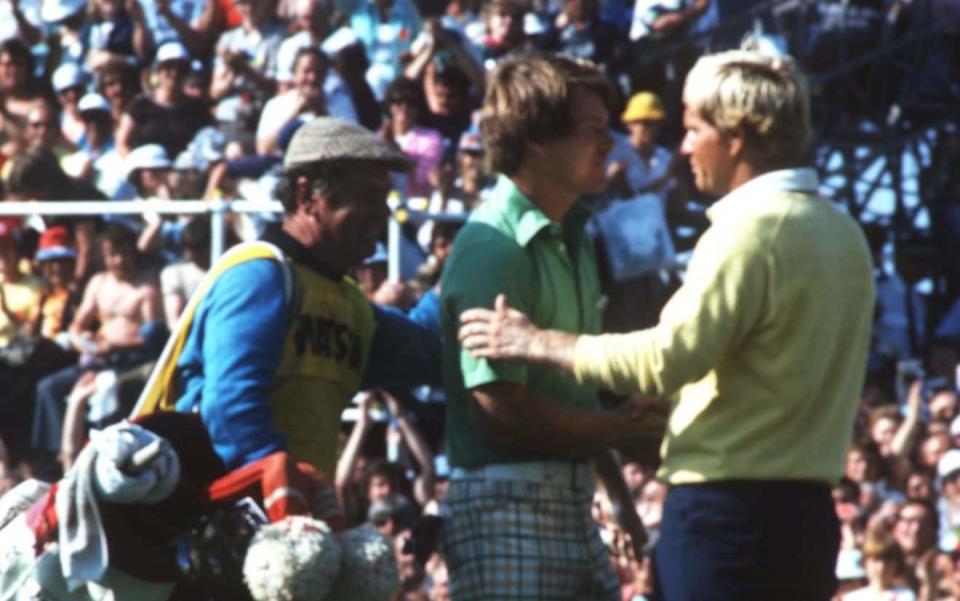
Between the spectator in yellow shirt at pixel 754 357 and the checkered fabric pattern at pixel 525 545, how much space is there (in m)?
0.53

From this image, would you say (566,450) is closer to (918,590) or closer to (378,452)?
(918,590)

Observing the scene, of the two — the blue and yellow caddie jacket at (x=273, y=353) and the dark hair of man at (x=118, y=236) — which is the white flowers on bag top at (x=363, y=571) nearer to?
the blue and yellow caddie jacket at (x=273, y=353)

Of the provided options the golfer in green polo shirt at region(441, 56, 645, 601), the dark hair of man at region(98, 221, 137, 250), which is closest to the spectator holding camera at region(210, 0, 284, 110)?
the dark hair of man at region(98, 221, 137, 250)

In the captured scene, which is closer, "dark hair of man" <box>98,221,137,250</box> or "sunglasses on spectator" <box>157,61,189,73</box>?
"dark hair of man" <box>98,221,137,250</box>

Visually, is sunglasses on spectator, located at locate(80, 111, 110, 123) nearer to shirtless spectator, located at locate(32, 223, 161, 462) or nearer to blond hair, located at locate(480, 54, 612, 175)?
shirtless spectator, located at locate(32, 223, 161, 462)

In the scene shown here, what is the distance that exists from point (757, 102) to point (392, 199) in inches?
232

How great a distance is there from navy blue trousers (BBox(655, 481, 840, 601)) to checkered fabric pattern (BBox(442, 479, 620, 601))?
1.98 ft

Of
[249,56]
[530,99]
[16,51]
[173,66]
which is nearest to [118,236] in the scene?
[173,66]

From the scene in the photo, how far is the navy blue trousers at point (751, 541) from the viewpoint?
4609mm

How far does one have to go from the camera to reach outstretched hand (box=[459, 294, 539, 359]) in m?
4.75

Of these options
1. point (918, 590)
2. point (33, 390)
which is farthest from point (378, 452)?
point (918, 590)

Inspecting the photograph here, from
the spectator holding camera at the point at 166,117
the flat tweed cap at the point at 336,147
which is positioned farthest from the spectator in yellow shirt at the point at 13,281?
the flat tweed cap at the point at 336,147

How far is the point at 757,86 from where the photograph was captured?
4648 mm

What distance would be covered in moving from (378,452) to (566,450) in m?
5.80
